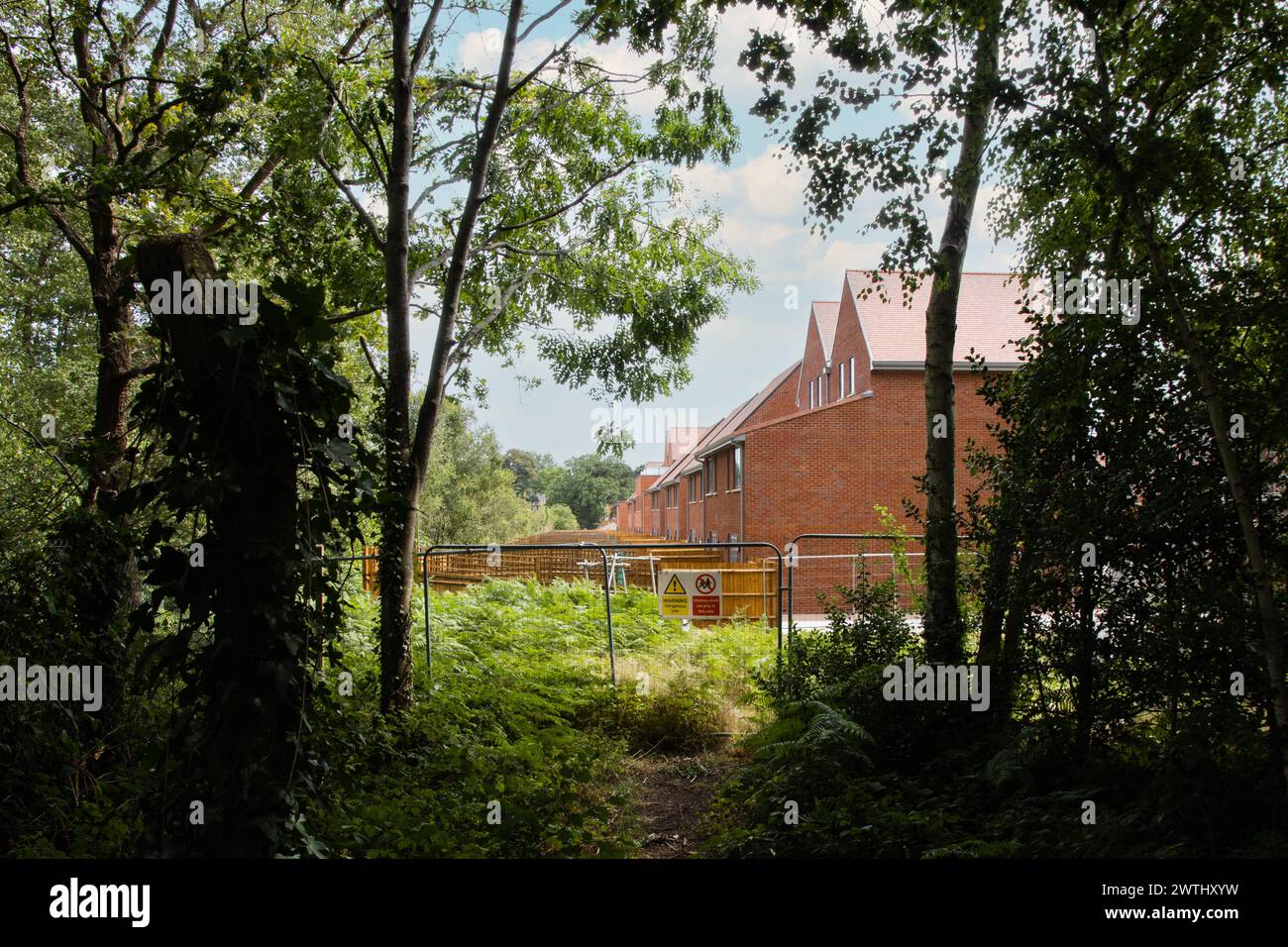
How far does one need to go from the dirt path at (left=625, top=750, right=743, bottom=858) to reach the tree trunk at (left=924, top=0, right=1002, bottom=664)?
226 cm

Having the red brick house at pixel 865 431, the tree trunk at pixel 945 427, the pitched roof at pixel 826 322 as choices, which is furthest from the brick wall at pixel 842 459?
the tree trunk at pixel 945 427

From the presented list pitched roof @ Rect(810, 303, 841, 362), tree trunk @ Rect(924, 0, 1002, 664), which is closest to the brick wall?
pitched roof @ Rect(810, 303, 841, 362)

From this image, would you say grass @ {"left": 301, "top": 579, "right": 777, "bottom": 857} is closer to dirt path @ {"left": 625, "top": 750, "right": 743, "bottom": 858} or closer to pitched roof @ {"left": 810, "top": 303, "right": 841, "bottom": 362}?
dirt path @ {"left": 625, "top": 750, "right": 743, "bottom": 858}

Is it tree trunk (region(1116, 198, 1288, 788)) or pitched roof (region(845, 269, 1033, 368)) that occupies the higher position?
pitched roof (region(845, 269, 1033, 368))

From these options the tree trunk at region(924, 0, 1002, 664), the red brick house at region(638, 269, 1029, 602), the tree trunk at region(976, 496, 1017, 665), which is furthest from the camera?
the red brick house at region(638, 269, 1029, 602)

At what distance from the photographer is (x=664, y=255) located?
11.3m

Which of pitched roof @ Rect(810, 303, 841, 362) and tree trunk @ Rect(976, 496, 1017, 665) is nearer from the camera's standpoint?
tree trunk @ Rect(976, 496, 1017, 665)

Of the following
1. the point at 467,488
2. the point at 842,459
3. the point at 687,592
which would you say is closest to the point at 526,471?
the point at 467,488

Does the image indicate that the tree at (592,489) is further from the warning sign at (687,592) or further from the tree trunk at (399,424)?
the tree trunk at (399,424)

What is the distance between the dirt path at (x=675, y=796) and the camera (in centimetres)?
571

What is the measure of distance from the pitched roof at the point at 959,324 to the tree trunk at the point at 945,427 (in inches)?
597

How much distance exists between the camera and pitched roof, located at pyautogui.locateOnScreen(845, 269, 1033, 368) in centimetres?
2231

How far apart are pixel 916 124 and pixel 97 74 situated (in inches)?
349
